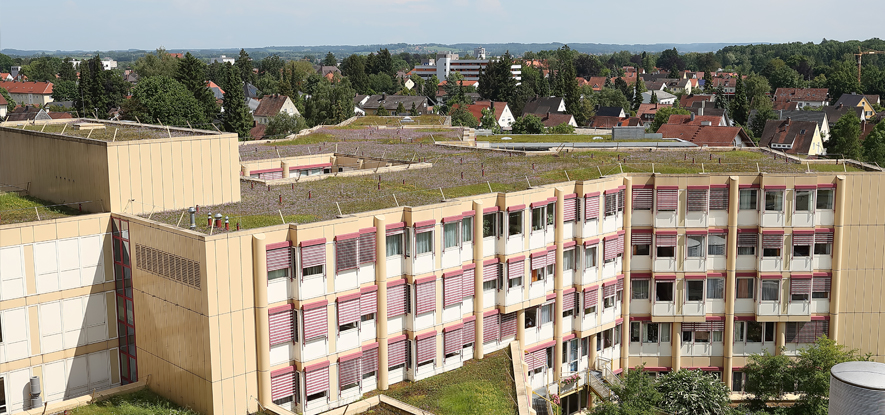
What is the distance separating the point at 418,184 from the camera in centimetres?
4756

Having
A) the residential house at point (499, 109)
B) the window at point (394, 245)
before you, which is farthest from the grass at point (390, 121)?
the residential house at point (499, 109)

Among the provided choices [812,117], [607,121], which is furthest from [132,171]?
[607,121]

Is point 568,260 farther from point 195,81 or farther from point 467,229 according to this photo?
point 195,81

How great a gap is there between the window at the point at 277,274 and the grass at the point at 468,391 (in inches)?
298

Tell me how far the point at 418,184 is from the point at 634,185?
506 inches

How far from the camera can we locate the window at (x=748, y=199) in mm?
49375

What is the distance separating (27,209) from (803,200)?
40910 millimetres

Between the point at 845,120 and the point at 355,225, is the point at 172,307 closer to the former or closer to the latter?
the point at 355,225

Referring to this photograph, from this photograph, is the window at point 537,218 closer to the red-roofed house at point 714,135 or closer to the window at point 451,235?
the window at point 451,235

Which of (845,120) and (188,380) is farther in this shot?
(845,120)

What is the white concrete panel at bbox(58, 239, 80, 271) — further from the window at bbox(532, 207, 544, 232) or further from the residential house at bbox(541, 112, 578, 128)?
the residential house at bbox(541, 112, 578, 128)

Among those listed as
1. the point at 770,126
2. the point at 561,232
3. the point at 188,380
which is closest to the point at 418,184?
the point at 561,232

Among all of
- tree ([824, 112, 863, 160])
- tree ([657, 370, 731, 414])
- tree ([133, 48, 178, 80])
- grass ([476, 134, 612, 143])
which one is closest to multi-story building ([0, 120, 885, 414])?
tree ([657, 370, 731, 414])

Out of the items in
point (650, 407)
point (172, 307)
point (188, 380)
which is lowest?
point (650, 407)
